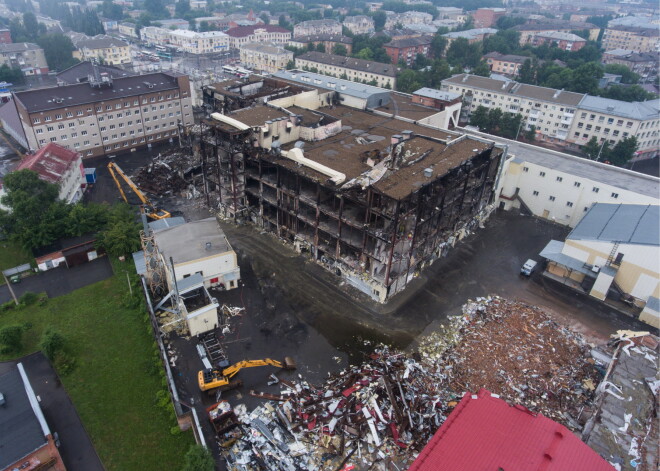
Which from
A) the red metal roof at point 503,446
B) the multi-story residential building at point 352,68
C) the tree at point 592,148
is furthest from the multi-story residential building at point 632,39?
the red metal roof at point 503,446

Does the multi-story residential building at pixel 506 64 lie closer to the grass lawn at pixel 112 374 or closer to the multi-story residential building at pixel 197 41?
the multi-story residential building at pixel 197 41

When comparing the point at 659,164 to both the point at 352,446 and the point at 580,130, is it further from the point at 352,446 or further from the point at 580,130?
the point at 352,446

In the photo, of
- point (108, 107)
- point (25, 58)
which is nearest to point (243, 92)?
point (108, 107)

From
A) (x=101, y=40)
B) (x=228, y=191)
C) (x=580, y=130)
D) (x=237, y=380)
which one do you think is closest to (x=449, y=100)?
(x=580, y=130)

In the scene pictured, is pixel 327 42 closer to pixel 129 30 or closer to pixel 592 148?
pixel 129 30

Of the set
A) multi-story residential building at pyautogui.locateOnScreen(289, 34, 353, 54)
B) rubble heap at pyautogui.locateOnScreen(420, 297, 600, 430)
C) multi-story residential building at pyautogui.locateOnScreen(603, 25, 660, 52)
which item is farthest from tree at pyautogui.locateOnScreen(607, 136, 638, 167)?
multi-story residential building at pyautogui.locateOnScreen(603, 25, 660, 52)

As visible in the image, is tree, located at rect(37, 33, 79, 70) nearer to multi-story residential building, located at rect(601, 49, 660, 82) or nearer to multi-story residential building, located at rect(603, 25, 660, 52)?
multi-story residential building, located at rect(601, 49, 660, 82)
